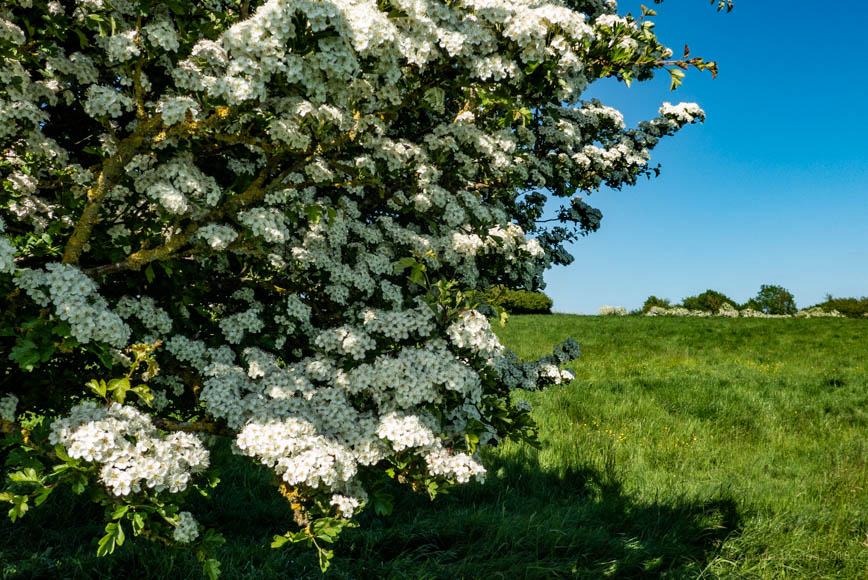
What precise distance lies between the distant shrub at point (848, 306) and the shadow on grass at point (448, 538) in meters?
36.9

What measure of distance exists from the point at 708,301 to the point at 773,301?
16.6ft

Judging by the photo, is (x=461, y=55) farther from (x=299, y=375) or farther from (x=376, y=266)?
(x=299, y=375)

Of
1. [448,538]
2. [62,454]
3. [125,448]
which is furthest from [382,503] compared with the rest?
[448,538]

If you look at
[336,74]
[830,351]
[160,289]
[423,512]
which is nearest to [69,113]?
[160,289]

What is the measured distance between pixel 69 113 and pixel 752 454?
440 inches

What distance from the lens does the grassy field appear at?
643 cm

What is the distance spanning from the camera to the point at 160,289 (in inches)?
214

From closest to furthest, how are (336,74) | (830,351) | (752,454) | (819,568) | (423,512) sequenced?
(336,74)
(819,568)
(423,512)
(752,454)
(830,351)

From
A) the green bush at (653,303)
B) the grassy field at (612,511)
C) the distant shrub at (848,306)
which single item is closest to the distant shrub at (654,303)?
the green bush at (653,303)

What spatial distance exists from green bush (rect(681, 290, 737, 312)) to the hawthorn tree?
1567 inches

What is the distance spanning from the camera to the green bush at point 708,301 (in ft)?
137

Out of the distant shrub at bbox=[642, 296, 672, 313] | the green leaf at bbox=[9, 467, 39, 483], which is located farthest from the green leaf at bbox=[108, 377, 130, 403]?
the distant shrub at bbox=[642, 296, 672, 313]

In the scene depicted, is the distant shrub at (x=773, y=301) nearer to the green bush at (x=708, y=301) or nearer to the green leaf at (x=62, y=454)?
the green bush at (x=708, y=301)

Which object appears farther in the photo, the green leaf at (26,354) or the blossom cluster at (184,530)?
the blossom cluster at (184,530)
